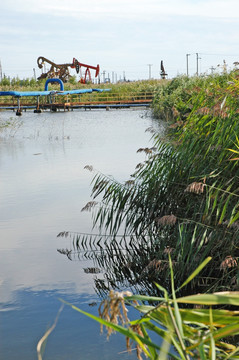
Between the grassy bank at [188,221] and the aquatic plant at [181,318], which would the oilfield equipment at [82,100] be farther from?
the aquatic plant at [181,318]

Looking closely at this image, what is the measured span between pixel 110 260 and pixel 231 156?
68.5 inches

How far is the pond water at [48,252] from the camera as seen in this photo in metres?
3.67

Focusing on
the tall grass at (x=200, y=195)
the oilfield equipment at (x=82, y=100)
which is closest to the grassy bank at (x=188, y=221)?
the tall grass at (x=200, y=195)

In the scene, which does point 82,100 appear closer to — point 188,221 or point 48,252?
point 48,252

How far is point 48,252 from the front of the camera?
5.55m

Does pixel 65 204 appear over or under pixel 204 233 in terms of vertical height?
under

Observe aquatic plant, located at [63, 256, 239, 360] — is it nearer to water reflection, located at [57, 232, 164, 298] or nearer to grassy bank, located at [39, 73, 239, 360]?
grassy bank, located at [39, 73, 239, 360]

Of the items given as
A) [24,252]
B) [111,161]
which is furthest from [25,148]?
[24,252]

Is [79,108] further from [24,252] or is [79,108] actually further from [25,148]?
[24,252]

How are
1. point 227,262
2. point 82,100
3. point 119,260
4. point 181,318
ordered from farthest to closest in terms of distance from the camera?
point 82,100 < point 119,260 < point 227,262 < point 181,318

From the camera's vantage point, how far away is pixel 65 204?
755 cm

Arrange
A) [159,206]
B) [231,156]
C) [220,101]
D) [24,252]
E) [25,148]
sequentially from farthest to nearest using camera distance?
[25,148], [24,252], [159,206], [220,101], [231,156]

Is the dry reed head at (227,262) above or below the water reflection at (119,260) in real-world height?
above

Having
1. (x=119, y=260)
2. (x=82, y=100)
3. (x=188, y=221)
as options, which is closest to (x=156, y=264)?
(x=188, y=221)
